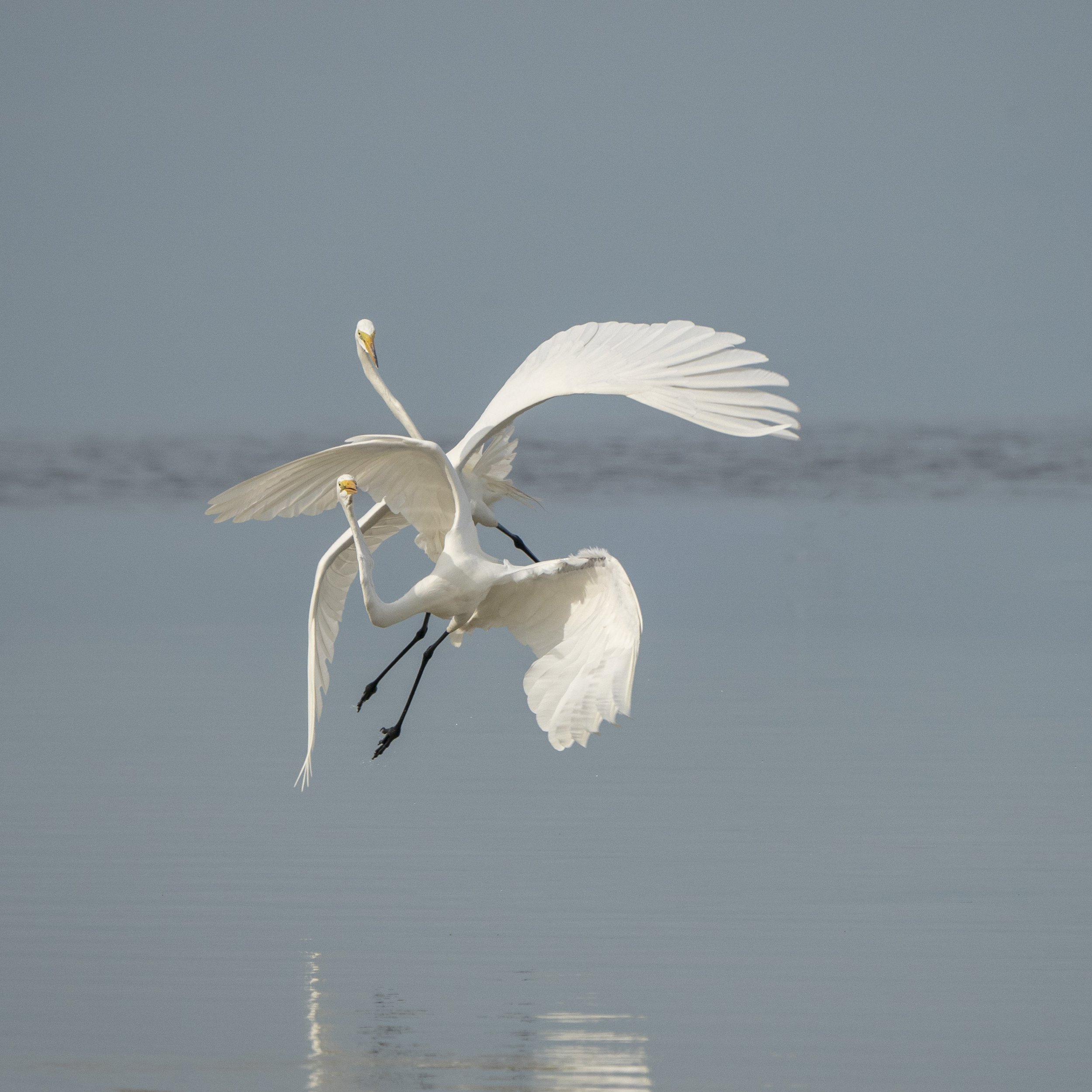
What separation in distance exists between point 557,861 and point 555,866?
7cm

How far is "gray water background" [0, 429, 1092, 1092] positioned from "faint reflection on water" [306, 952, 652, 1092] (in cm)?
1

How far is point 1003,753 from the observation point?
8984 millimetres

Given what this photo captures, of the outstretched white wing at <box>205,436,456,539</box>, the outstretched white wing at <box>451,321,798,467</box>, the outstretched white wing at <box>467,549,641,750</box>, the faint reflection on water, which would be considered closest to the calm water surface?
the faint reflection on water

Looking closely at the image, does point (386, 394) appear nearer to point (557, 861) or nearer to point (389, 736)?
point (389, 736)

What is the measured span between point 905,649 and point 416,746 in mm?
3792

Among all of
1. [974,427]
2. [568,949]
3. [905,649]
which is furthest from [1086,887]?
[974,427]

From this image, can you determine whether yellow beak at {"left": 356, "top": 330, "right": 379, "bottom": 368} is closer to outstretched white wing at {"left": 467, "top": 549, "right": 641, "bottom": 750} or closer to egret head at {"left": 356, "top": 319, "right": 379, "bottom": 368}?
egret head at {"left": 356, "top": 319, "right": 379, "bottom": 368}

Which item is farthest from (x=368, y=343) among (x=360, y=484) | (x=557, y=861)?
(x=557, y=861)

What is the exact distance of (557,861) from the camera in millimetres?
7438

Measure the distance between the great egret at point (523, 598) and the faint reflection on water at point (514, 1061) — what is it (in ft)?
6.28

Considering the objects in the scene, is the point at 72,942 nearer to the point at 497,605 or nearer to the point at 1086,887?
the point at 497,605

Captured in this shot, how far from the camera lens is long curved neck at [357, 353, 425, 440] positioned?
30.0ft

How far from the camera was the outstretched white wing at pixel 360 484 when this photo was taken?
24.9 feet

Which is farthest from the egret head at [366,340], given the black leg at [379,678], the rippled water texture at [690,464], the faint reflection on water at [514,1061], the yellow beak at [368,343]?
the rippled water texture at [690,464]
